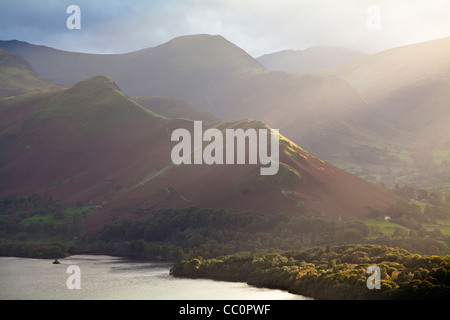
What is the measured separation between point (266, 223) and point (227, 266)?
169ft

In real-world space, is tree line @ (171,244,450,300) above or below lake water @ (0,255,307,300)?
above

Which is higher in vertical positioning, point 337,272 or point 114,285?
point 337,272

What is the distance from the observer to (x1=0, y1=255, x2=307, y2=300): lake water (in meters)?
114

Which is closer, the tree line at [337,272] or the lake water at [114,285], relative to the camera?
the tree line at [337,272]

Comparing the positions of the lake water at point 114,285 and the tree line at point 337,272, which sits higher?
the tree line at point 337,272

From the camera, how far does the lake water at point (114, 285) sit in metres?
114

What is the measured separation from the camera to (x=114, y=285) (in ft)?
422

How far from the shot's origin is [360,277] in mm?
101688

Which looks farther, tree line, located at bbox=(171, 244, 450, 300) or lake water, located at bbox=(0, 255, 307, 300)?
lake water, located at bbox=(0, 255, 307, 300)

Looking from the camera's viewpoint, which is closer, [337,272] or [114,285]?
[337,272]
